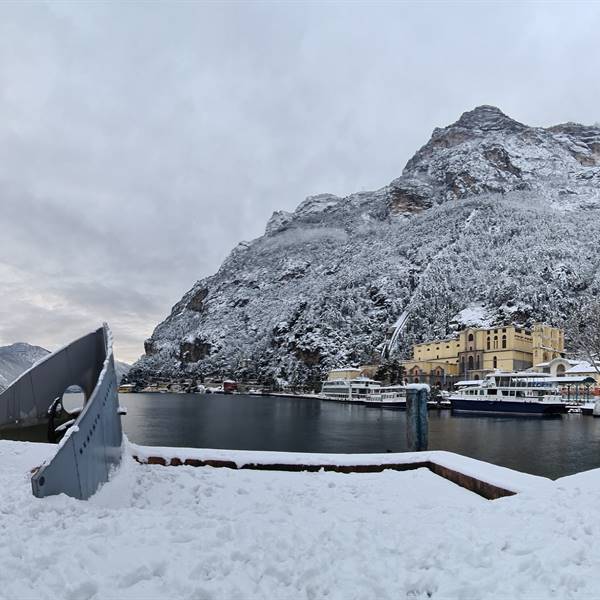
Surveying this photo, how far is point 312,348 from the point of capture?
16138cm

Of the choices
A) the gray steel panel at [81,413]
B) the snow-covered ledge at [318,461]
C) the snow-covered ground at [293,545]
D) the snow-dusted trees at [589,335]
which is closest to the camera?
the snow-covered ground at [293,545]

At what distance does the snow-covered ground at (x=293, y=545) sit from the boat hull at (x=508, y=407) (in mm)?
59483

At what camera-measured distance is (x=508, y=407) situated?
6388cm

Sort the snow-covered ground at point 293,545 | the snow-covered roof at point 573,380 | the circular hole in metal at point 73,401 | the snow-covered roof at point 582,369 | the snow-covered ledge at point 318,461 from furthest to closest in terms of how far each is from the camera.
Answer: the snow-covered roof at point 582,369 < the snow-covered roof at point 573,380 < the circular hole in metal at point 73,401 < the snow-covered ledge at point 318,461 < the snow-covered ground at point 293,545

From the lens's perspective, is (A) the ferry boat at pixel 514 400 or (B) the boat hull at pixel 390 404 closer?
(A) the ferry boat at pixel 514 400

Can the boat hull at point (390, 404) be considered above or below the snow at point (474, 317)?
below

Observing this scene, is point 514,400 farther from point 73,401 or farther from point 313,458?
point 73,401

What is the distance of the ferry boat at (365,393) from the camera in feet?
271

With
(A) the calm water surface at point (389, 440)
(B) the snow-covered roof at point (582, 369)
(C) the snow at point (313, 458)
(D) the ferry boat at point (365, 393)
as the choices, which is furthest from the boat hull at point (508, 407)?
(C) the snow at point (313, 458)

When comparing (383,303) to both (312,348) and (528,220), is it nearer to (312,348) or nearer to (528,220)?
(312,348)

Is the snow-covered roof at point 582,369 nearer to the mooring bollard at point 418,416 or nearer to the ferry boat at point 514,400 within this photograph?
the ferry boat at point 514,400

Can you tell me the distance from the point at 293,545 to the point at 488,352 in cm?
11534

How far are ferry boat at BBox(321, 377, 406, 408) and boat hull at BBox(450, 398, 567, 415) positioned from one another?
45.6 feet

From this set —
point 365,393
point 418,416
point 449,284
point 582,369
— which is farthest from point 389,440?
point 449,284
